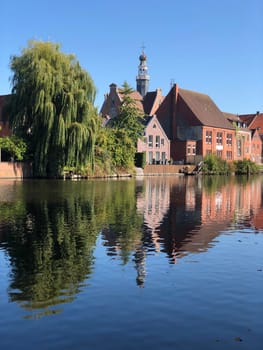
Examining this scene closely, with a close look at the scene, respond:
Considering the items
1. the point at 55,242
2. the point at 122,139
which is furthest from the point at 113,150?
the point at 55,242

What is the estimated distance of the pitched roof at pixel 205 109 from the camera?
9249cm

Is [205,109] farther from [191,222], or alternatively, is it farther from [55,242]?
[55,242]

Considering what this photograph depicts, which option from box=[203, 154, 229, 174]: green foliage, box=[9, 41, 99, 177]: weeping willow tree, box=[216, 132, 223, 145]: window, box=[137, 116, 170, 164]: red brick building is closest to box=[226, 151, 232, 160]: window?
box=[216, 132, 223, 145]: window

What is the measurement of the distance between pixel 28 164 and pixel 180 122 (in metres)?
46.9

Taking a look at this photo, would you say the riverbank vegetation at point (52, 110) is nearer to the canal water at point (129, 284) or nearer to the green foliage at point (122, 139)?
the green foliage at point (122, 139)

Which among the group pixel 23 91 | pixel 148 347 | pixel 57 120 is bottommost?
pixel 148 347

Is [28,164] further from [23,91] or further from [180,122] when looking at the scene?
[180,122]

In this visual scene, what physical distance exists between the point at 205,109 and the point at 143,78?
23394 millimetres

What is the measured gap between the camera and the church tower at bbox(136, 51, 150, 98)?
11444 centimetres

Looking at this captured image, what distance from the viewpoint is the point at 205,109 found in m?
97.1

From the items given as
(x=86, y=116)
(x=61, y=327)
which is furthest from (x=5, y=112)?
(x=61, y=327)

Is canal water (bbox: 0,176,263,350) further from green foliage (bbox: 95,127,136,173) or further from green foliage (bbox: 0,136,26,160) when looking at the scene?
green foliage (bbox: 95,127,136,173)

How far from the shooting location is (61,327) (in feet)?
23.2

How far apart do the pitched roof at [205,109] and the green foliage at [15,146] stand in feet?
156
